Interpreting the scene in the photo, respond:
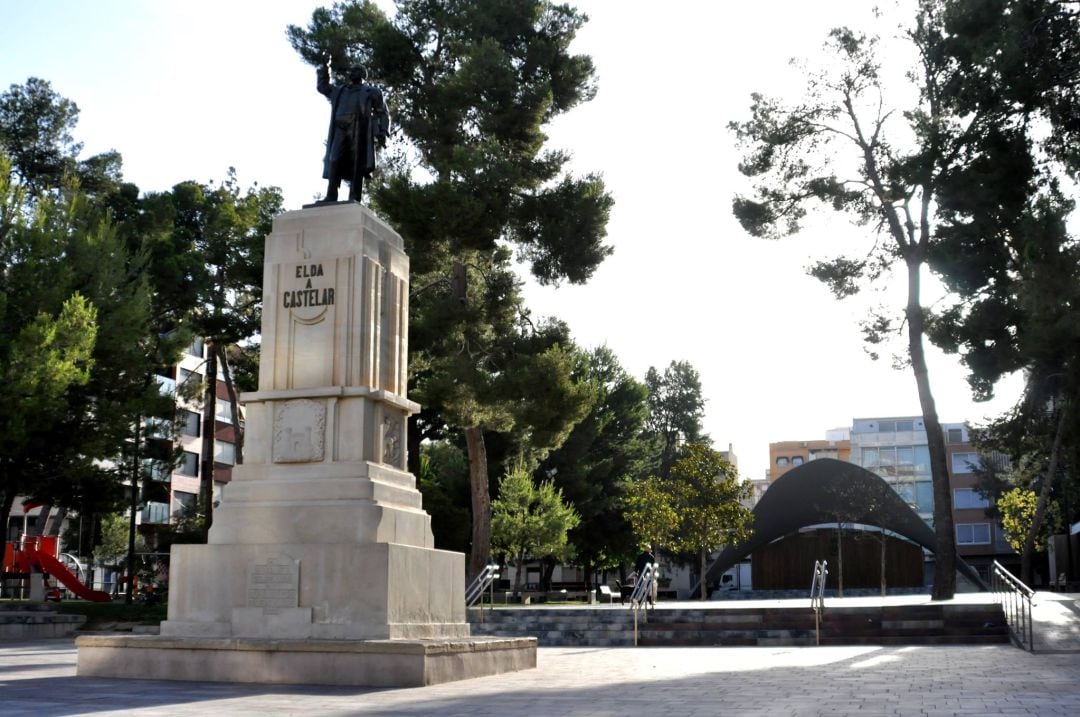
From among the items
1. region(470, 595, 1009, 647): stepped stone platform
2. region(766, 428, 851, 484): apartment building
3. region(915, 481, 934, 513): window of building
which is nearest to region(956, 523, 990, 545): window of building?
region(915, 481, 934, 513): window of building

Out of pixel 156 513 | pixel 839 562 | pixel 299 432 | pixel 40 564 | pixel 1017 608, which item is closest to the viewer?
pixel 299 432

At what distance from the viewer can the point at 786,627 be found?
811 inches

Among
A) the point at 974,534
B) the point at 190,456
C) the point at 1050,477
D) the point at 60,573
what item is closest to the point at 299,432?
the point at 60,573

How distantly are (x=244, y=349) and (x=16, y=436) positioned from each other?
481 inches

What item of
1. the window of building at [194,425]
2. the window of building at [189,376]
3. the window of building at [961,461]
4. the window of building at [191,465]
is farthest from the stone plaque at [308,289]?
the window of building at [961,461]

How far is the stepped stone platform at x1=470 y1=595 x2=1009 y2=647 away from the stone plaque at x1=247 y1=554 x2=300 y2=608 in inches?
394

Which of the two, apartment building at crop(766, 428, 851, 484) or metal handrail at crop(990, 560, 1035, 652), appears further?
apartment building at crop(766, 428, 851, 484)

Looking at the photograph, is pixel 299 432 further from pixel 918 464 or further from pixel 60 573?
pixel 918 464

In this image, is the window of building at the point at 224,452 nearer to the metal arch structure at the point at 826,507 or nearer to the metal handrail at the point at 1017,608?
the metal arch structure at the point at 826,507

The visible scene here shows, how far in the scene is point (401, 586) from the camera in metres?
11.1

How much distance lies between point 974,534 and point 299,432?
73.8 m

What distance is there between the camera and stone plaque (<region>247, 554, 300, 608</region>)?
36.3ft

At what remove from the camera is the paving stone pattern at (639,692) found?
25.4 feet

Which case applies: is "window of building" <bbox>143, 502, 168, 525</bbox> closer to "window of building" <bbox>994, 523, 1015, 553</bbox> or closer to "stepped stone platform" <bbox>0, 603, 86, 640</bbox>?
"stepped stone platform" <bbox>0, 603, 86, 640</bbox>
